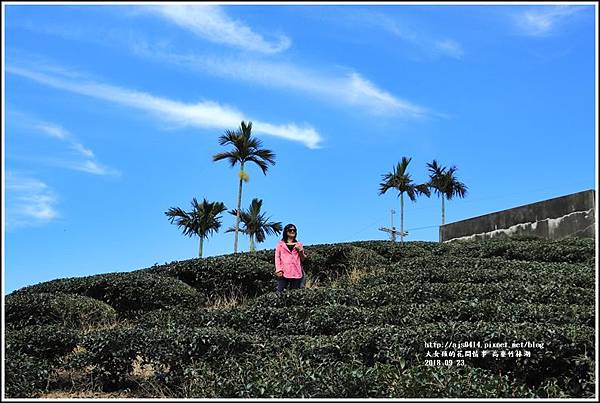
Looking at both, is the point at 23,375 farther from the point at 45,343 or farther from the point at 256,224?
the point at 256,224

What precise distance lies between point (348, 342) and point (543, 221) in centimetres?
1308

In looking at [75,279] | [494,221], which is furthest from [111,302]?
[494,221]

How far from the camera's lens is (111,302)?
1098 cm

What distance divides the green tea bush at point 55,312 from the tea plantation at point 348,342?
2 centimetres

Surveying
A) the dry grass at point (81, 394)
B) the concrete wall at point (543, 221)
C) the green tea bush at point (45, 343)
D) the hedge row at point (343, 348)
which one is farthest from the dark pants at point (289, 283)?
the concrete wall at point (543, 221)

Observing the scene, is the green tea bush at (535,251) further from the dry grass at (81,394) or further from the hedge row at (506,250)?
the dry grass at (81,394)

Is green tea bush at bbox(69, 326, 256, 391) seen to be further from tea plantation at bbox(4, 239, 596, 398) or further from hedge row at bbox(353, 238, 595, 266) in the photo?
hedge row at bbox(353, 238, 595, 266)

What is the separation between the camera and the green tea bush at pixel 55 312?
9.37 metres

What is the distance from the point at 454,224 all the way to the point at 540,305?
49.2 ft

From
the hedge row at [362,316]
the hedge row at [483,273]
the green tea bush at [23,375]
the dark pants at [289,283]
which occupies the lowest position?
the green tea bush at [23,375]

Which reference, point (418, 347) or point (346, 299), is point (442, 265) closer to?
point (346, 299)

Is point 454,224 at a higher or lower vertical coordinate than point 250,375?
higher

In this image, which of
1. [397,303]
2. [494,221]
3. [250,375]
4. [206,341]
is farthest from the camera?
[494,221]

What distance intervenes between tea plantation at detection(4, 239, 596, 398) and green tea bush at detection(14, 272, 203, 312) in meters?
0.18
